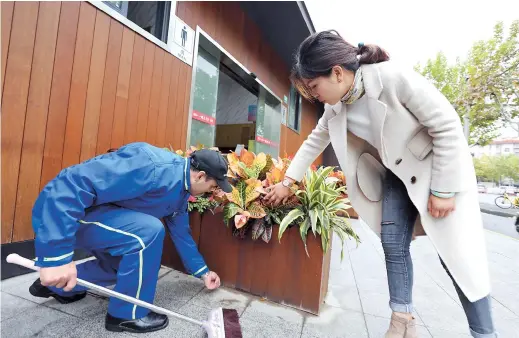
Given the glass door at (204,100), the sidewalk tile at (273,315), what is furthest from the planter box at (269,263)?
the glass door at (204,100)

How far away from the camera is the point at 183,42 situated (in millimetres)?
3264

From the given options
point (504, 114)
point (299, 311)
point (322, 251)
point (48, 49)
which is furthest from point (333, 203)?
point (504, 114)

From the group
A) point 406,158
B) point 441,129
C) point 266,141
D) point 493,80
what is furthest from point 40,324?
point 493,80

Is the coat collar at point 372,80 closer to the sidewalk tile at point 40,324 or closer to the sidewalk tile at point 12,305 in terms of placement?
the sidewalk tile at point 40,324

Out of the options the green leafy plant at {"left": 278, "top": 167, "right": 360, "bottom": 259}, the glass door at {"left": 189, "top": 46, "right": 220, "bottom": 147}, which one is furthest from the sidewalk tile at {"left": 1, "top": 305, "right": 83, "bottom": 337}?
the glass door at {"left": 189, "top": 46, "right": 220, "bottom": 147}

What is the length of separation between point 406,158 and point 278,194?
0.77m

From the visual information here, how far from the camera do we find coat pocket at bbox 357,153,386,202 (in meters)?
1.22

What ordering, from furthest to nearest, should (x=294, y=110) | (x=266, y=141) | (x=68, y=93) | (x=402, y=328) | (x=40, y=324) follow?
(x=294, y=110)
(x=266, y=141)
(x=68, y=93)
(x=40, y=324)
(x=402, y=328)

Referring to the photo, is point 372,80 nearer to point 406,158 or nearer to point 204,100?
point 406,158

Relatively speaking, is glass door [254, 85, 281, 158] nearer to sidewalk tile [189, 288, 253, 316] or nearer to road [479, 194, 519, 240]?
sidewalk tile [189, 288, 253, 316]

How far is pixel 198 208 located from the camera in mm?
1888

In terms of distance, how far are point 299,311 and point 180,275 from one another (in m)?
0.91

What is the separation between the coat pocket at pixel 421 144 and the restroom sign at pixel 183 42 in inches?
116

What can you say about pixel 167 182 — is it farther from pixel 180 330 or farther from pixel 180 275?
pixel 180 275
